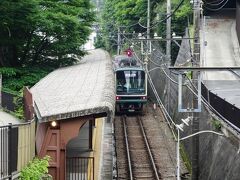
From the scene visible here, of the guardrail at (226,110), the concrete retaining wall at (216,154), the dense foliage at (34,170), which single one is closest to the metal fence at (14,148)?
the dense foliage at (34,170)

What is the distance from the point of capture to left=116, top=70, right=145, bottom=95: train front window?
3556 centimetres

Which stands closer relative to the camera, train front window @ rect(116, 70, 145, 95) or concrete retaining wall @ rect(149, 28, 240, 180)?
concrete retaining wall @ rect(149, 28, 240, 180)

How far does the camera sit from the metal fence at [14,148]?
39.9 feet

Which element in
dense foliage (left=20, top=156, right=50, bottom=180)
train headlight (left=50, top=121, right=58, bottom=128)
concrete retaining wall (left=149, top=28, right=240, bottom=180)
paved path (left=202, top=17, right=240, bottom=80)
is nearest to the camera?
dense foliage (left=20, top=156, right=50, bottom=180)

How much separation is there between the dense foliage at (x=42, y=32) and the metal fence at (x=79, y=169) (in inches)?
425

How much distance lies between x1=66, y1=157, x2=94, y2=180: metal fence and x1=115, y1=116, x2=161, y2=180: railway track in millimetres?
1726

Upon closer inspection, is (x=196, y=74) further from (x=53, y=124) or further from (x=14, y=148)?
(x=14, y=148)

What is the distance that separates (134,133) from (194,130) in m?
13.3

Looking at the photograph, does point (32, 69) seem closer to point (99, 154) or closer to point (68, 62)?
point (68, 62)

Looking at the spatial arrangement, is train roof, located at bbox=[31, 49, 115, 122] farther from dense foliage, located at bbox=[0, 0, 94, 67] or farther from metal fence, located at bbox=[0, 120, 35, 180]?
dense foliage, located at bbox=[0, 0, 94, 67]

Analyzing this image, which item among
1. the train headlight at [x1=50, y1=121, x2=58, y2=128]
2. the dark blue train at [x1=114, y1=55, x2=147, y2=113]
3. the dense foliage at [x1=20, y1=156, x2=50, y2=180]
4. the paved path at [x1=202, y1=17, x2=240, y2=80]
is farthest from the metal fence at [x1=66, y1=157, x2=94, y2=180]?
the paved path at [x1=202, y1=17, x2=240, y2=80]

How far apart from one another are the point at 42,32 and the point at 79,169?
1400 cm

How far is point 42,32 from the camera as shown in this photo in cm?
3244

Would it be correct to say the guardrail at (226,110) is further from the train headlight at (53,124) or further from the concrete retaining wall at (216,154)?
the train headlight at (53,124)
